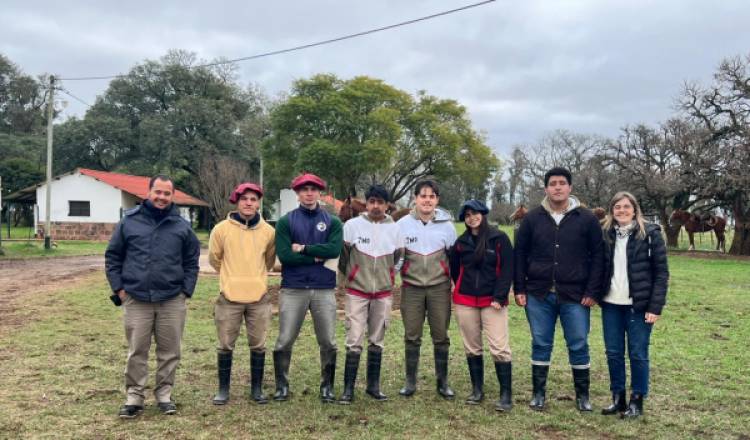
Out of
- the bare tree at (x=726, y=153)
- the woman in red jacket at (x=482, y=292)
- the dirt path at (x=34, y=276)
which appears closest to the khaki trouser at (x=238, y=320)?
the woman in red jacket at (x=482, y=292)

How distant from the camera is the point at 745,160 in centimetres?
2212

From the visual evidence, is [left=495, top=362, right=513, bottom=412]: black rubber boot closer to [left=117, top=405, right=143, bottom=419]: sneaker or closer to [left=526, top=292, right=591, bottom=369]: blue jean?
[left=526, top=292, right=591, bottom=369]: blue jean

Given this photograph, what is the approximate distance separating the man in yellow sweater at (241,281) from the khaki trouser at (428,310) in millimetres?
1251

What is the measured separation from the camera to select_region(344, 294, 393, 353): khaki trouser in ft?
16.3

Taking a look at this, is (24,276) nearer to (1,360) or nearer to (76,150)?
(1,360)

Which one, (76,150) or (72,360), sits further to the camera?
(76,150)

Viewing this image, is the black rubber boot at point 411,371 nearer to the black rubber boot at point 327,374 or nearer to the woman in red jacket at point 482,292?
the woman in red jacket at point 482,292

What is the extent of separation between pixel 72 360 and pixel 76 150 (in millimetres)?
41722

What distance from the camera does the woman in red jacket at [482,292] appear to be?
4836mm

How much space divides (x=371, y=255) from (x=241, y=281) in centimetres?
113

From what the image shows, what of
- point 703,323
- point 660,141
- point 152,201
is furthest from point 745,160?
point 152,201

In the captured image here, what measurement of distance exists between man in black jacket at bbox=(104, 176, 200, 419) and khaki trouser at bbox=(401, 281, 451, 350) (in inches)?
73.7

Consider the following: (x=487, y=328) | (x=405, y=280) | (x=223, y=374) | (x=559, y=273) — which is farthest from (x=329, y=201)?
(x=559, y=273)

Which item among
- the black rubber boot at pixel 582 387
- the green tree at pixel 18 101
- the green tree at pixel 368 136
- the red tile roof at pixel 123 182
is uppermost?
the green tree at pixel 18 101
